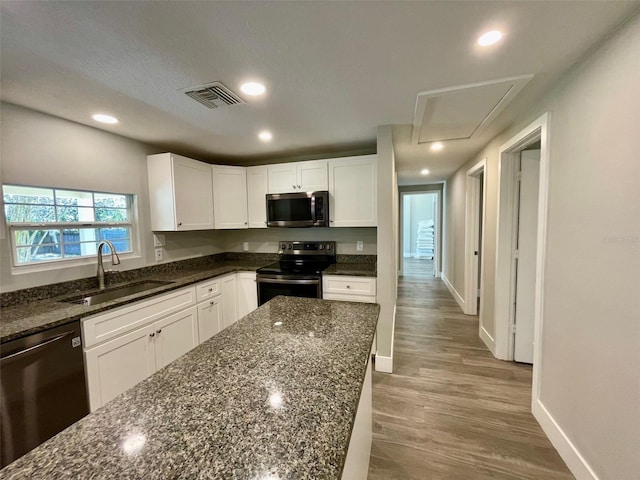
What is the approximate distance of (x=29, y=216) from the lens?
1914 millimetres

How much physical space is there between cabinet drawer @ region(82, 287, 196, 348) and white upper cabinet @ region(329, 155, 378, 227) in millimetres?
1728

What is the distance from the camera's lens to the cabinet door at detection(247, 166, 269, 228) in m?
3.29

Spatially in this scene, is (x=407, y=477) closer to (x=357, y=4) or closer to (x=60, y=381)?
(x=60, y=381)

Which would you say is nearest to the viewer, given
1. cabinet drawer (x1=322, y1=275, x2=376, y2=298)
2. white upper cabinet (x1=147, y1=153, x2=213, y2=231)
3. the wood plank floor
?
the wood plank floor

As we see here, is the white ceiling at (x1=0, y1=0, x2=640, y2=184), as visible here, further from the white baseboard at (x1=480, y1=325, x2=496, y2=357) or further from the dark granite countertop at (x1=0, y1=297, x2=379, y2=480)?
the white baseboard at (x1=480, y1=325, x2=496, y2=357)

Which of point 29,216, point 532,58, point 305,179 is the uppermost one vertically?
point 532,58

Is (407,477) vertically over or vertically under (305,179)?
under

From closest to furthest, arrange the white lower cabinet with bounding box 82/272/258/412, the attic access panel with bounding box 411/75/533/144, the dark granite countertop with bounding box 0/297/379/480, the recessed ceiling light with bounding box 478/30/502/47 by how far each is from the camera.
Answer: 1. the dark granite countertop with bounding box 0/297/379/480
2. the recessed ceiling light with bounding box 478/30/502/47
3. the attic access panel with bounding box 411/75/533/144
4. the white lower cabinet with bounding box 82/272/258/412

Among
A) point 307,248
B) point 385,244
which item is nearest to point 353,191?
point 385,244

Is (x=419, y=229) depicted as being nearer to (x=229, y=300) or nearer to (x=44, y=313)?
(x=229, y=300)

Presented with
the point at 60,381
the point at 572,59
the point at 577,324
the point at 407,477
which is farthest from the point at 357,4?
the point at 60,381

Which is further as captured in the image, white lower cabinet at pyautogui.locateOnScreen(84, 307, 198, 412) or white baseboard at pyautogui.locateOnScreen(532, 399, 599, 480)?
white lower cabinet at pyautogui.locateOnScreen(84, 307, 198, 412)

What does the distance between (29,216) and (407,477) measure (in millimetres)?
3085

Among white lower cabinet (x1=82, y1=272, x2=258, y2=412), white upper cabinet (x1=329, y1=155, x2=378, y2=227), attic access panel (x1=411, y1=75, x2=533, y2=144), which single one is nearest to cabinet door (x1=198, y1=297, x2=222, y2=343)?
white lower cabinet (x1=82, y1=272, x2=258, y2=412)
